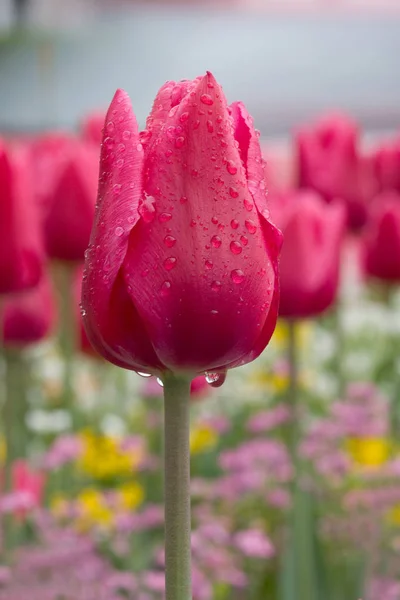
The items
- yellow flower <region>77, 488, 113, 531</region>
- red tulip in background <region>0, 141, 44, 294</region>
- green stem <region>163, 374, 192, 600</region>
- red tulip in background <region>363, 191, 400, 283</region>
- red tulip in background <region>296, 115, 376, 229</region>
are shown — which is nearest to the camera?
green stem <region>163, 374, 192, 600</region>

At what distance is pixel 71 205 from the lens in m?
0.98

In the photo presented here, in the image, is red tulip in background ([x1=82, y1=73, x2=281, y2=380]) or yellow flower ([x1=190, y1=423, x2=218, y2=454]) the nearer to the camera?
red tulip in background ([x1=82, y1=73, x2=281, y2=380])

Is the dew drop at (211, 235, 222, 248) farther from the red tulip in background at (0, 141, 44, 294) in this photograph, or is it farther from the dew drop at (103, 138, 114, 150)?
the red tulip in background at (0, 141, 44, 294)

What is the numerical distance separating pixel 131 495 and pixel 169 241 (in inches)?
31.2

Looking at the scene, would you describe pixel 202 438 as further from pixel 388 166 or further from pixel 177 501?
pixel 177 501

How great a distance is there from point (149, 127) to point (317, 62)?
4109 millimetres

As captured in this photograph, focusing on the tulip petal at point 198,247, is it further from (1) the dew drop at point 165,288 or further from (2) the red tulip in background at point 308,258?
(2) the red tulip in background at point 308,258

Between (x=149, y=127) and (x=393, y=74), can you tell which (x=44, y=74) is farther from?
(x=149, y=127)

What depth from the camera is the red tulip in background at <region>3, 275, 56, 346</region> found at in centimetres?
95

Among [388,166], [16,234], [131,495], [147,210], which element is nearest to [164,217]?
[147,210]

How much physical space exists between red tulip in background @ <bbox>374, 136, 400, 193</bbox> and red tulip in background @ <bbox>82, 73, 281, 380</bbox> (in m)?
0.87

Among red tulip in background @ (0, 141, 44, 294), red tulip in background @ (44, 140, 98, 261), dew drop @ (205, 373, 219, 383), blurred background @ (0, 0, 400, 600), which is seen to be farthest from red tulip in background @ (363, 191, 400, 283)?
dew drop @ (205, 373, 219, 383)

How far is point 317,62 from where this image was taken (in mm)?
4316

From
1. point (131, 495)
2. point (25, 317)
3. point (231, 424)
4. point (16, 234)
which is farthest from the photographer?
point (231, 424)
